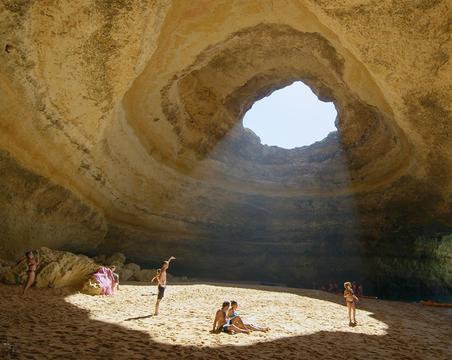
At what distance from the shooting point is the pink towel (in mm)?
9180

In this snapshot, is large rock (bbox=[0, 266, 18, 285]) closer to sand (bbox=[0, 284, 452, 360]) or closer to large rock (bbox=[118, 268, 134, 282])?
sand (bbox=[0, 284, 452, 360])

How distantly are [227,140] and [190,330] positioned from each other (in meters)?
12.1

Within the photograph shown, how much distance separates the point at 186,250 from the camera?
57.9ft

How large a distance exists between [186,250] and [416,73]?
12.8 m

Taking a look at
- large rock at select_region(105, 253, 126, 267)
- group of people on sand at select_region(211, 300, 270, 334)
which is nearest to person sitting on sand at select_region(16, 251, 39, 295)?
group of people on sand at select_region(211, 300, 270, 334)

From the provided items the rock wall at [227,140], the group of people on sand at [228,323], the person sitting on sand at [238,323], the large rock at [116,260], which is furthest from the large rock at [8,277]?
the person sitting on sand at [238,323]

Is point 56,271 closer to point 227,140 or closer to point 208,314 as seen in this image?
point 208,314

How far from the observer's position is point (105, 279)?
9430mm

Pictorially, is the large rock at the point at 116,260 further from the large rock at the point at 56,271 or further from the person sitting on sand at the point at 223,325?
the person sitting on sand at the point at 223,325

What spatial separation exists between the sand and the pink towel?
33cm

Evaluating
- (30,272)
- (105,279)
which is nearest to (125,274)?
(105,279)

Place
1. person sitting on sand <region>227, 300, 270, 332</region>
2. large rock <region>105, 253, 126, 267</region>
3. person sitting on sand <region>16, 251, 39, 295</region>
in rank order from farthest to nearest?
large rock <region>105, 253, 126, 267</region> < person sitting on sand <region>16, 251, 39, 295</region> < person sitting on sand <region>227, 300, 270, 332</region>

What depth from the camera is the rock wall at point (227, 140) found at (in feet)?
27.9

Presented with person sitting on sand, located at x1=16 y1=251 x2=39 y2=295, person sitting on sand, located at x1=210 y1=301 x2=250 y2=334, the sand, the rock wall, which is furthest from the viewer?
the rock wall
